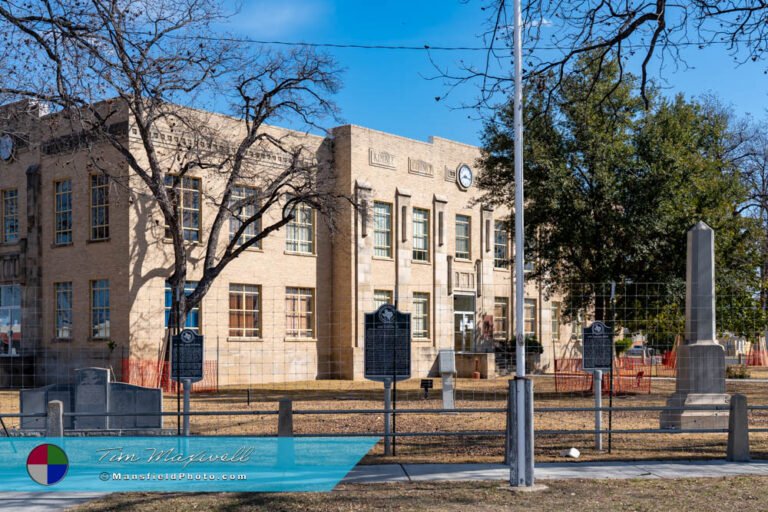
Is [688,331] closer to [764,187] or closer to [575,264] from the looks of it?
[575,264]

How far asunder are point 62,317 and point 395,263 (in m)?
13.6

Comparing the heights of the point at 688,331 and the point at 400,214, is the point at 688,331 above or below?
below

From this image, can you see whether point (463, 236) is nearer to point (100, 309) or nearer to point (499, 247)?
point (499, 247)

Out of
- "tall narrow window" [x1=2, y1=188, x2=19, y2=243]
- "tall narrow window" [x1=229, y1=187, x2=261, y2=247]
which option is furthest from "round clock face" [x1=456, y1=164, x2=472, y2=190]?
"tall narrow window" [x1=2, y1=188, x2=19, y2=243]

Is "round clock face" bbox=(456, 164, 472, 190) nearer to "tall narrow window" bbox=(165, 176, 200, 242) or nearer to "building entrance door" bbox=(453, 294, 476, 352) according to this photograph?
"building entrance door" bbox=(453, 294, 476, 352)

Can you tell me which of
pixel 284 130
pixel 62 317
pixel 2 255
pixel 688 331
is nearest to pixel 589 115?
pixel 688 331

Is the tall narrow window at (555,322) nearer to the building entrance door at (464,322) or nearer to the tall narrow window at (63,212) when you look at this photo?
the building entrance door at (464,322)

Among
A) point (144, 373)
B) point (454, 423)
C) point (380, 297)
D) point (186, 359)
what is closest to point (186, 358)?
point (186, 359)

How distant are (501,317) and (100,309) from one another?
2060 centimetres

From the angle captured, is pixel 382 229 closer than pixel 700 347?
No

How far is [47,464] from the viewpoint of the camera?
12250 millimetres

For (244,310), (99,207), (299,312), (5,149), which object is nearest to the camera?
(99,207)

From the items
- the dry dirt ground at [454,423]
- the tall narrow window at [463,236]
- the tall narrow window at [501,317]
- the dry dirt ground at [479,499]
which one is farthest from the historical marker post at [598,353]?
the tall narrow window at [501,317]

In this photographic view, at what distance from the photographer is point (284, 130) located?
34719 millimetres
